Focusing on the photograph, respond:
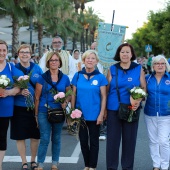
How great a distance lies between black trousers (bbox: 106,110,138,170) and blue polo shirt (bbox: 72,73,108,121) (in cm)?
22

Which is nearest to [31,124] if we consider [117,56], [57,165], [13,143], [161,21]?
[57,165]

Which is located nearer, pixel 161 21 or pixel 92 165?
pixel 92 165

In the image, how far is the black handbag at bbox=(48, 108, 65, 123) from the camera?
5.61 m

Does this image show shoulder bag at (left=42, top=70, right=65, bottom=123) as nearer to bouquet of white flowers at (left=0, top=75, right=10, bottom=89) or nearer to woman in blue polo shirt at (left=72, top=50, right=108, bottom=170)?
woman in blue polo shirt at (left=72, top=50, right=108, bottom=170)

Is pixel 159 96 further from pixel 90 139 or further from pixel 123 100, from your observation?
Result: pixel 90 139

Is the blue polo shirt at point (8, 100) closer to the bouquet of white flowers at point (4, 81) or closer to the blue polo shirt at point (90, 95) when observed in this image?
the bouquet of white flowers at point (4, 81)

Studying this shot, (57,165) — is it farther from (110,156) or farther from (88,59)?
(88,59)

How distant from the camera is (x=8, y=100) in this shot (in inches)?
213

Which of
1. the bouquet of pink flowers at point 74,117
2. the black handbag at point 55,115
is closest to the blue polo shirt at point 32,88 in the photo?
the black handbag at point 55,115

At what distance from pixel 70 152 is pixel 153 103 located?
7.50 ft

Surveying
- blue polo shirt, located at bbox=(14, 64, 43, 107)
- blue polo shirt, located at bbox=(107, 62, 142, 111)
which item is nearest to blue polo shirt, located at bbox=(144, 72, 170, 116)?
blue polo shirt, located at bbox=(107, 62, 142, 111)

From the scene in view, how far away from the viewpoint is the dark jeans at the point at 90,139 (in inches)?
221

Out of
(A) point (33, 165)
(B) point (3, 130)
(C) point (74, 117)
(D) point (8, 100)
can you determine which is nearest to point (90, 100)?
(C) point (74, 117)

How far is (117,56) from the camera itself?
557 cm
